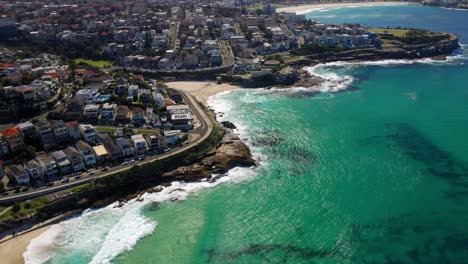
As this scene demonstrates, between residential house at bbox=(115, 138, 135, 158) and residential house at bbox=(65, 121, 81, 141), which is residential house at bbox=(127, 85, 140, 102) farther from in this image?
residential house at bbox=(115, 138, 135, 158)

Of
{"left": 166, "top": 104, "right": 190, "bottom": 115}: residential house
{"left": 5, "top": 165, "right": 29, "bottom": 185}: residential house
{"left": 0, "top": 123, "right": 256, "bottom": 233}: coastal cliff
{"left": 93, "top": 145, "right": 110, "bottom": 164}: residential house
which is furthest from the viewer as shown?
{"left": 166, "top": 104, "right": 190, "bottom": 115}: residential house

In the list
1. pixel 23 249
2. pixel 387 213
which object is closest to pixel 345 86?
pixel 387 213

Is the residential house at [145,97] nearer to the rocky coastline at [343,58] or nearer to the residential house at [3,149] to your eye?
the residential house at [3,149]

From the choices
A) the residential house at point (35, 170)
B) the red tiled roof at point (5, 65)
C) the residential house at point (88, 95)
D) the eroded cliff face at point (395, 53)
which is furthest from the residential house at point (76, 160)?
the eroded cliff face at point (395, 53)

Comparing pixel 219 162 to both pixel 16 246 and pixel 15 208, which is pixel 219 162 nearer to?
pixel 15 208

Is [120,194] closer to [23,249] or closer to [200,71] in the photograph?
[23,249]

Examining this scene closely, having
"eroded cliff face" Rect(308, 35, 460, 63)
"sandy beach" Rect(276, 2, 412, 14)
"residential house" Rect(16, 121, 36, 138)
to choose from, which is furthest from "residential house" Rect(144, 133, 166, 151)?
"sandy beach" Rect(276, 2, 412, 14)

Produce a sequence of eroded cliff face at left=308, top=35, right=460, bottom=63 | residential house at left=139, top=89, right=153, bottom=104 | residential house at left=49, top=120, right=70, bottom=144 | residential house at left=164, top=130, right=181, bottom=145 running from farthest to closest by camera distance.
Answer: eroded cliff face at left=308, top=35, right=460, bottom=63 → residential house at left=139, top=89, right=153, bottom=104 → residential house at left=164, top=130, right=181, bottom=145 → residential house at left=49, top=120, right=70, bottom=144
